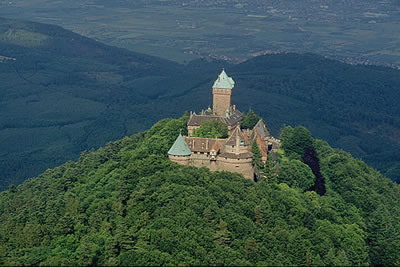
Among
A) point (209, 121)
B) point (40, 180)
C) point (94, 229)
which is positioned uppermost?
point (209, 121)

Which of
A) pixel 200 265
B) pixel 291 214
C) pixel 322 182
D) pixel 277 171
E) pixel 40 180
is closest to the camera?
pixel 200 265

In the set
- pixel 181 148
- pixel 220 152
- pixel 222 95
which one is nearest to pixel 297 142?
pixel 222 95

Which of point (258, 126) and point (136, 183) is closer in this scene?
point (136, 183)

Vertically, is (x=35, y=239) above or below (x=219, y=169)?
below

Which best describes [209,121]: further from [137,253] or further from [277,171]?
[137,253]

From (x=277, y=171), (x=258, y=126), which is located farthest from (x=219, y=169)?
(x=258, y=126)

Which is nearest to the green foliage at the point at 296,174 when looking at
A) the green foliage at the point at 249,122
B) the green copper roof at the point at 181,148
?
the green foliage at the point at 249,122

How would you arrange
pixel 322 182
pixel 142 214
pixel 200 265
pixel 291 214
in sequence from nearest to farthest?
pixel 200 265
pixel 142 214
pixel 291 214
pixel 322 182

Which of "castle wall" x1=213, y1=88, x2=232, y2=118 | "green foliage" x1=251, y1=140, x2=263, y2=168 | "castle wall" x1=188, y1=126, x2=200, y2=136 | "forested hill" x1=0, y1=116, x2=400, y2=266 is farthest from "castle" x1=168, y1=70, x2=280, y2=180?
"castle wall" x1=213, y1=88, x2=232, y2=118
